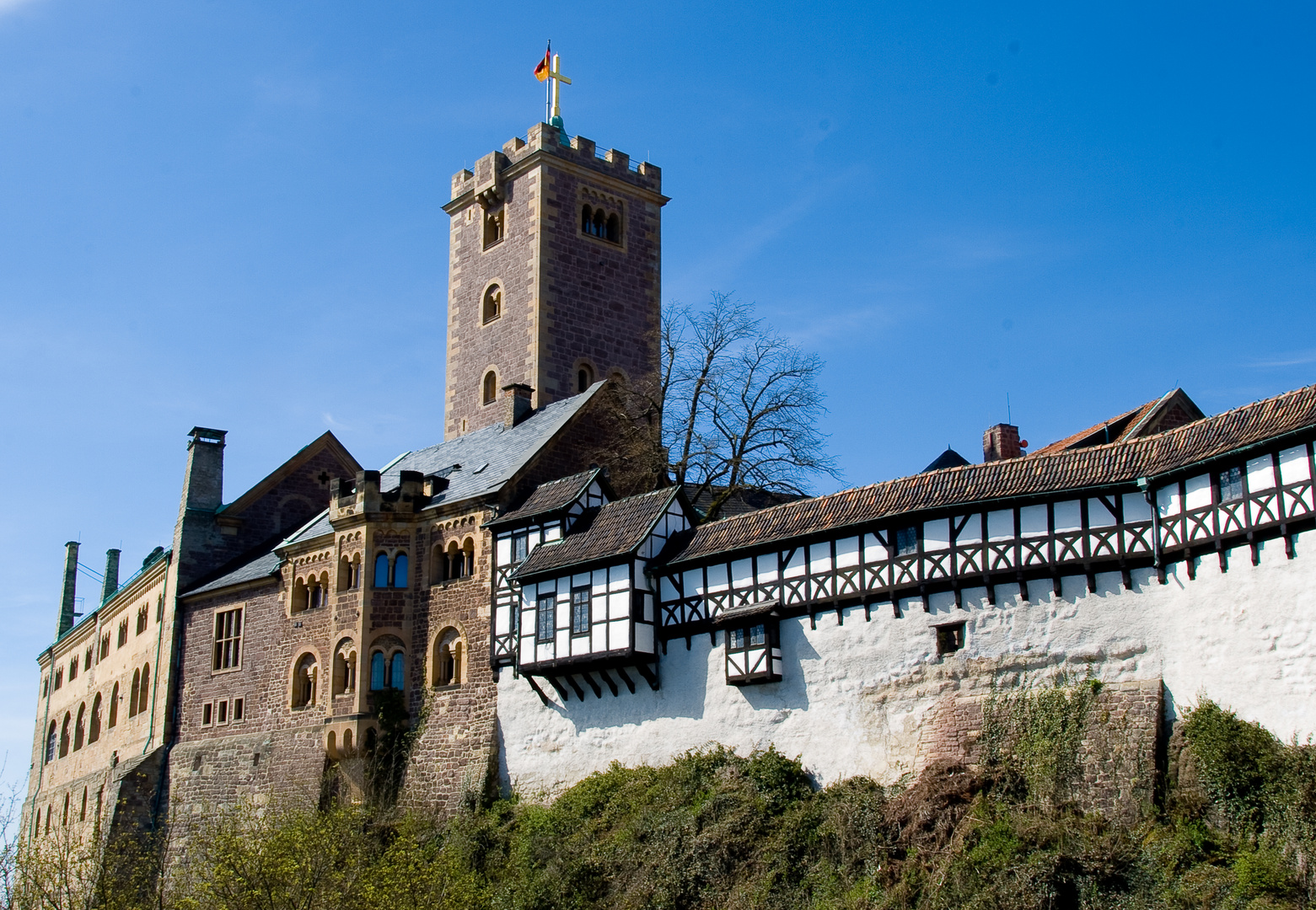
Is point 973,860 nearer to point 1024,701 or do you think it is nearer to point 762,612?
point 1024,701

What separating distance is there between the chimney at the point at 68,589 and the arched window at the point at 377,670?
31.0m

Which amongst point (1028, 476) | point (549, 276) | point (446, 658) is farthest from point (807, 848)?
point (549, 276)

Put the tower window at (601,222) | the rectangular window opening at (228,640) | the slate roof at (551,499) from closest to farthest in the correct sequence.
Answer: the slate roof at (551,499) < the rectangular window opening at (228,640) < the tower window at (601,222)

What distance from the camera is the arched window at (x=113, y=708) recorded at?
4966 cm

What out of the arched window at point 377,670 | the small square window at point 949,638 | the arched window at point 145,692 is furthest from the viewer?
the arched window at point 145,692

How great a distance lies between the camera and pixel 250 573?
43125 millimetres

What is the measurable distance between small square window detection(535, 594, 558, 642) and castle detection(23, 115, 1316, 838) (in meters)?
0.06

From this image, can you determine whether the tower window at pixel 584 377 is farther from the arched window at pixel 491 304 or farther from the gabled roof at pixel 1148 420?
the gabled roof at pixel 1148 420

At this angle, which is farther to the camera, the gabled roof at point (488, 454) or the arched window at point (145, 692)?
the arched window at point (145, 692)

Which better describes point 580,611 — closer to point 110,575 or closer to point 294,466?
point 294,466

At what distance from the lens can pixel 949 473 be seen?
28.8 metres

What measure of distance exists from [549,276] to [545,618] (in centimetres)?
1688

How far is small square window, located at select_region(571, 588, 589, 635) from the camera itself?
33.2m

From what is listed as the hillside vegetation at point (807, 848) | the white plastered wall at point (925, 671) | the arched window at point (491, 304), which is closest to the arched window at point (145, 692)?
the hillside vegetation at point (807, 848)
